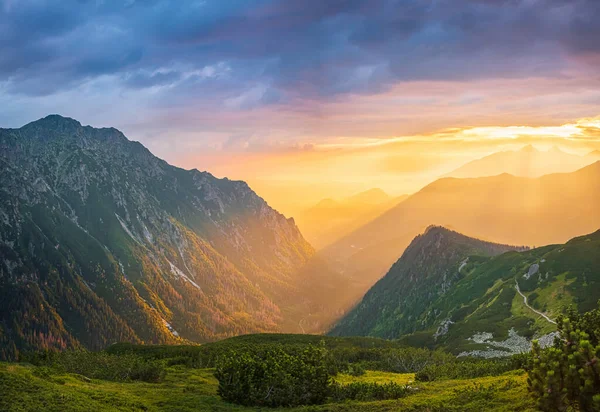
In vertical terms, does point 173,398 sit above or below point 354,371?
above

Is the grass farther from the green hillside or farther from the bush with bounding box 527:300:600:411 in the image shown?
the bush with bounding box 527:300:600:411

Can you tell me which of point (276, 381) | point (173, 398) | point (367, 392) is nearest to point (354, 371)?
point (367, 392)

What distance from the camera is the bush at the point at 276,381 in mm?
66875

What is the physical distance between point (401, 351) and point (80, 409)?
4406 inches

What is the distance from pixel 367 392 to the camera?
6569 centimetres

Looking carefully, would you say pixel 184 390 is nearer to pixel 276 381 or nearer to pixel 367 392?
pixel 276 381

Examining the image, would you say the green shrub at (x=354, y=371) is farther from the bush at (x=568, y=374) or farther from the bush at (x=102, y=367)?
the bush at (x=568, y=374)

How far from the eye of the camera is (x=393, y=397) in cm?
6328

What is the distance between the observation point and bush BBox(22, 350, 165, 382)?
9750cm

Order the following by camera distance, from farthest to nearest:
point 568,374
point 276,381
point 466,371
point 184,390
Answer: point 466,371
point 184,390
point 276,381
point 568,374

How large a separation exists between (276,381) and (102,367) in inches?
2586

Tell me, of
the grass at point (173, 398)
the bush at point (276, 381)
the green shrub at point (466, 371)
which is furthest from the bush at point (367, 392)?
the green shrub at point (466, 371)

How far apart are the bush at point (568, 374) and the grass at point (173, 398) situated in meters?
6.05

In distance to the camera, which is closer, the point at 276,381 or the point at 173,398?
the point at 276,381
